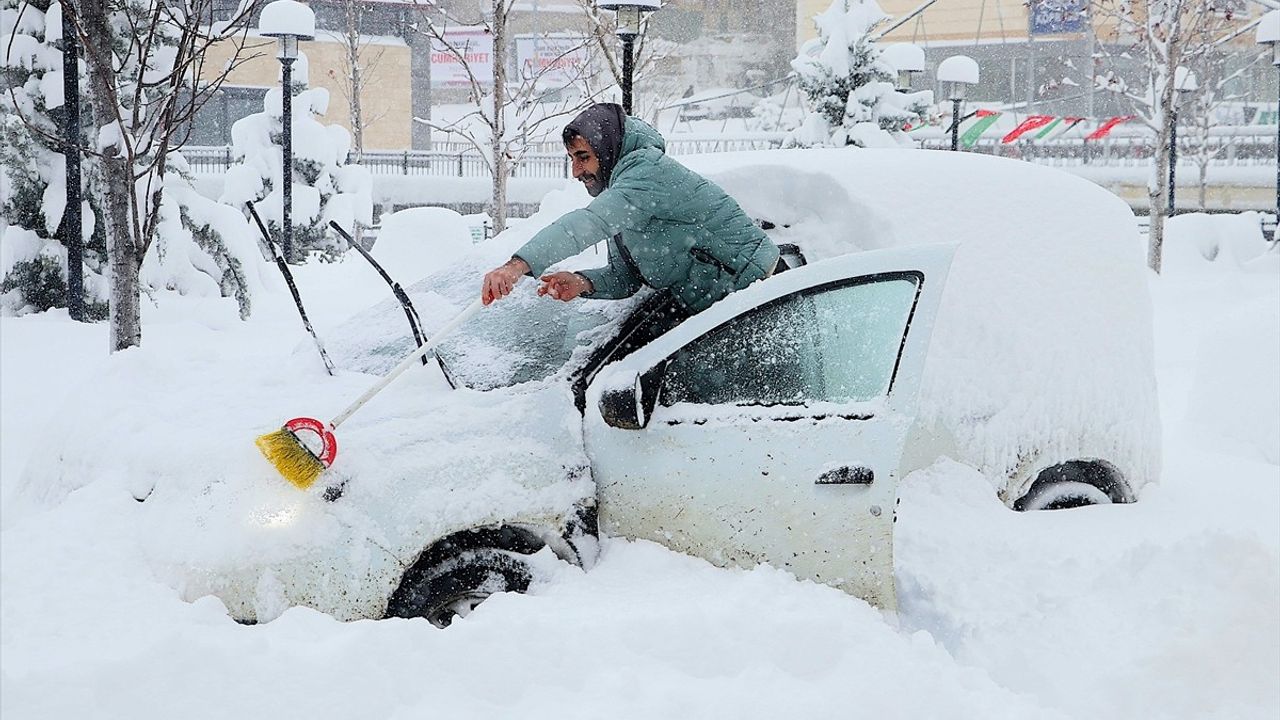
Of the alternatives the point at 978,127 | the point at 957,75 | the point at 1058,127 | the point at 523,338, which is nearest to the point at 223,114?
the point at 978,127

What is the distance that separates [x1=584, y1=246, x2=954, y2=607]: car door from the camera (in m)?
3.63

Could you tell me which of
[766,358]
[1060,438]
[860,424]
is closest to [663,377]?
[766,358]

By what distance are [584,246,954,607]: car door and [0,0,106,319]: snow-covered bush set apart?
32.6 feet

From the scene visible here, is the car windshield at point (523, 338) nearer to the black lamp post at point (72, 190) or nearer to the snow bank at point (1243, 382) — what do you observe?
the snow bank at point (1243, 382)

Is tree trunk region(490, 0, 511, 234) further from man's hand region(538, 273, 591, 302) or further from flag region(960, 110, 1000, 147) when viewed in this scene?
flag region(960, 110, 1000, 147)

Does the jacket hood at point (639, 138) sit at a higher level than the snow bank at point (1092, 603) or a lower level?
higher

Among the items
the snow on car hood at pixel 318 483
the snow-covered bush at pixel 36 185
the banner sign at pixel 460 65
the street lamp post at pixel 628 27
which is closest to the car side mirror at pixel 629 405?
the snow on car hood at pixel 318 483

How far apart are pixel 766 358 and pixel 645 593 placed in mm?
791

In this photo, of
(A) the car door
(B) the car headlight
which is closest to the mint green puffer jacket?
(A) the car door

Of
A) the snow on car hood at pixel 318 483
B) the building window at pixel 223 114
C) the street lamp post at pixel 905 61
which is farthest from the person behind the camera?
the building window at pixel 223 114

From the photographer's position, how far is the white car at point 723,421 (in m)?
3.44

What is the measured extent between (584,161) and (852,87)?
1892 centimetres

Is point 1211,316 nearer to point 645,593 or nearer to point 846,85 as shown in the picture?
point 846,85

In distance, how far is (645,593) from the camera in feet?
11.8
